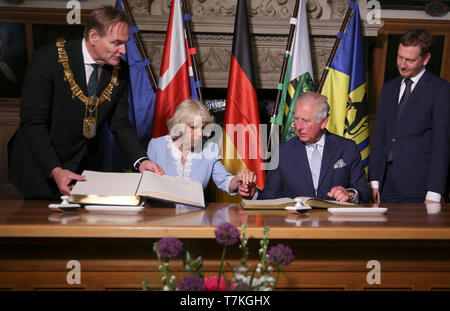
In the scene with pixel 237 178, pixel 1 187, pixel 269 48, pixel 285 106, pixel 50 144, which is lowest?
pixel 1 187

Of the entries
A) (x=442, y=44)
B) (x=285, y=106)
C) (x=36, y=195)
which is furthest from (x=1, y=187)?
(x=442, y=44)

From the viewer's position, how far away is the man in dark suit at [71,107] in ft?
7.28

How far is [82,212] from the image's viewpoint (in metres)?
1.73

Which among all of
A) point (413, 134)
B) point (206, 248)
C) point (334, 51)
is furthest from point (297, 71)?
point (206, 248)

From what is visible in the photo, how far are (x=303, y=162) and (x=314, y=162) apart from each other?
9 centimetres

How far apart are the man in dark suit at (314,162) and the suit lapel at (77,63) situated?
3.86ft

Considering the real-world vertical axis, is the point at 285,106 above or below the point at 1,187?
above

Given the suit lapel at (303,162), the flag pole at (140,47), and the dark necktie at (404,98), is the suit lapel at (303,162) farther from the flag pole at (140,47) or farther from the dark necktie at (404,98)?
the flag pole at (140,47)

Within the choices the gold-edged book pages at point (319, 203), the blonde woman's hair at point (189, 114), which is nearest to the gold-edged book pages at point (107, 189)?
the blonde woman's hair at point (189, 114)

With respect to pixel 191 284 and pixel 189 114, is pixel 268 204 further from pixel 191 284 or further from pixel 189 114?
pixel 191 284

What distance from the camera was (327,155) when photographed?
248 cm

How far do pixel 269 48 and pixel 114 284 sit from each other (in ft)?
9.86

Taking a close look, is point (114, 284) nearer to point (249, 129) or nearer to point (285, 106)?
point (249, 129)

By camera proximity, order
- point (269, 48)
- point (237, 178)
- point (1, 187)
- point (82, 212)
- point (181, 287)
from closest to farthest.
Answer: point (181, 287) → point (82, 212) → point (237, 178) → point (269, 48) → point (1, 187)
